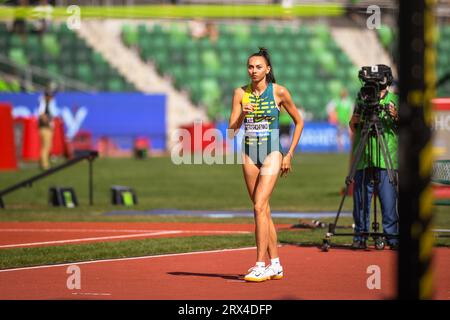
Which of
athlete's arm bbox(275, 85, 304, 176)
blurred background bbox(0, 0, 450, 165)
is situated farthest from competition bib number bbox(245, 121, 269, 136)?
blurred background bbox(0, 0, 450, 165)

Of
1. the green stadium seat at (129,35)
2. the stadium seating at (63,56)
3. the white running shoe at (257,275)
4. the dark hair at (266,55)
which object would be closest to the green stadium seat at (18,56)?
the stadium seating at (63,56)

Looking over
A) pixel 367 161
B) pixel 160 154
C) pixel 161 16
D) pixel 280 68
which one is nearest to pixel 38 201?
pixel 367 161

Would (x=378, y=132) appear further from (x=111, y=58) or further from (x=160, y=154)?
(x=111, y=58)

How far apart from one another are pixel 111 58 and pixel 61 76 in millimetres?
2381

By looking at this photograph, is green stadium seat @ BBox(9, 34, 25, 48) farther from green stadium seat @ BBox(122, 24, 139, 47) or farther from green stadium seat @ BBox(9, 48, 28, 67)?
green stadium seat @ BBox(122, 24, 139, 47)

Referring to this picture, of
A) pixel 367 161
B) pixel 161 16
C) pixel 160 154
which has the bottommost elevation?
pixel 160 154

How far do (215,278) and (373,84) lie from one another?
129 inches

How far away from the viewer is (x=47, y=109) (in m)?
31.1

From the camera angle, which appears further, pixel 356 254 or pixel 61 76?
pixel 61 76

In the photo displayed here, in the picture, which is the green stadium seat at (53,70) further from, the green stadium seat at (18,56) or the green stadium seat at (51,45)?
the green stadium seat at (18,56)

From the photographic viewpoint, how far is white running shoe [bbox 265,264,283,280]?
9.82 m

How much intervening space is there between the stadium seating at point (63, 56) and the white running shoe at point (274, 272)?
34103 millimetres

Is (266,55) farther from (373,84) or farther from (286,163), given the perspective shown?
(373,84)

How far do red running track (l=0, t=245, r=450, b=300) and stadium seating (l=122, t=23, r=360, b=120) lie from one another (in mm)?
32650
